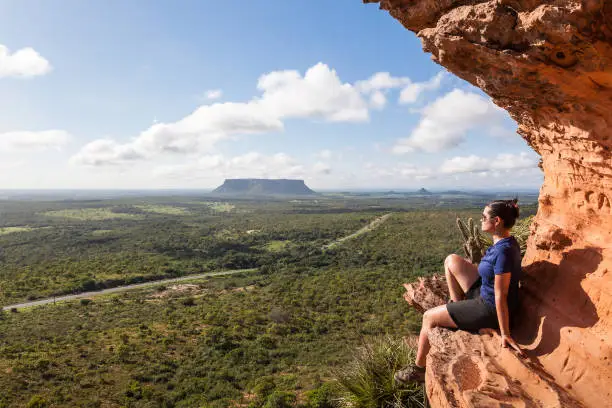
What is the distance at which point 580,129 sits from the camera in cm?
382

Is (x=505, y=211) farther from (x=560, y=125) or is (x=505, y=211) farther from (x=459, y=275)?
(x=560, y=125)

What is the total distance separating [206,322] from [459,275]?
27.9 m

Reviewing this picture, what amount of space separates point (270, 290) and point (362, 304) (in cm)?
1330

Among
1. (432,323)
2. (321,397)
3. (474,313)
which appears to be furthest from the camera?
(321,397)

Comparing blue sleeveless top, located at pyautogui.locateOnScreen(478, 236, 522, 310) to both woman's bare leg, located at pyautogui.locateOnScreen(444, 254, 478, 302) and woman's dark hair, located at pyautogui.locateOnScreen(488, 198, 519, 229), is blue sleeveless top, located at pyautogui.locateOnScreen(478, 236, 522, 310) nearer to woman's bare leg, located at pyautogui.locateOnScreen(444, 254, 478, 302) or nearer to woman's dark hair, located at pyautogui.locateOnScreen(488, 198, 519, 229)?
woman's dark hair, located at pyautogui.locateOnScreen(488, 198, 519, 229)

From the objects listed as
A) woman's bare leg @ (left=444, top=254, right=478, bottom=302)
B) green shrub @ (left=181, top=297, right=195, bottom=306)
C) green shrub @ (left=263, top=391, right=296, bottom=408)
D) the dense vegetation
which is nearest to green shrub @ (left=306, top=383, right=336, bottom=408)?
the dense vegetation

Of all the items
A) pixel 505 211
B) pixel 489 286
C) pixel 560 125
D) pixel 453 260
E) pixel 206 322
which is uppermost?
pixel 560 125

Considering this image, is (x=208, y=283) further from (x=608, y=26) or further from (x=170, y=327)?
(x=608, y=26)

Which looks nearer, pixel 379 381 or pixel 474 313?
pixel 474 313

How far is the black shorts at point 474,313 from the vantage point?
411 cm

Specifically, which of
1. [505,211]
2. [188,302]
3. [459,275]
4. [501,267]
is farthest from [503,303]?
[188,302]

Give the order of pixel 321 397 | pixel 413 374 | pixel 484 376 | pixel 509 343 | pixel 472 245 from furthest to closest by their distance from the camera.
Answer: pixel 321 397 < pixel 472 245 < pixel 413 374 < pixel 509 343 < pixel 484 376

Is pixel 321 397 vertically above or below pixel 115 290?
above

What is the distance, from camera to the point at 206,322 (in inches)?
1144
